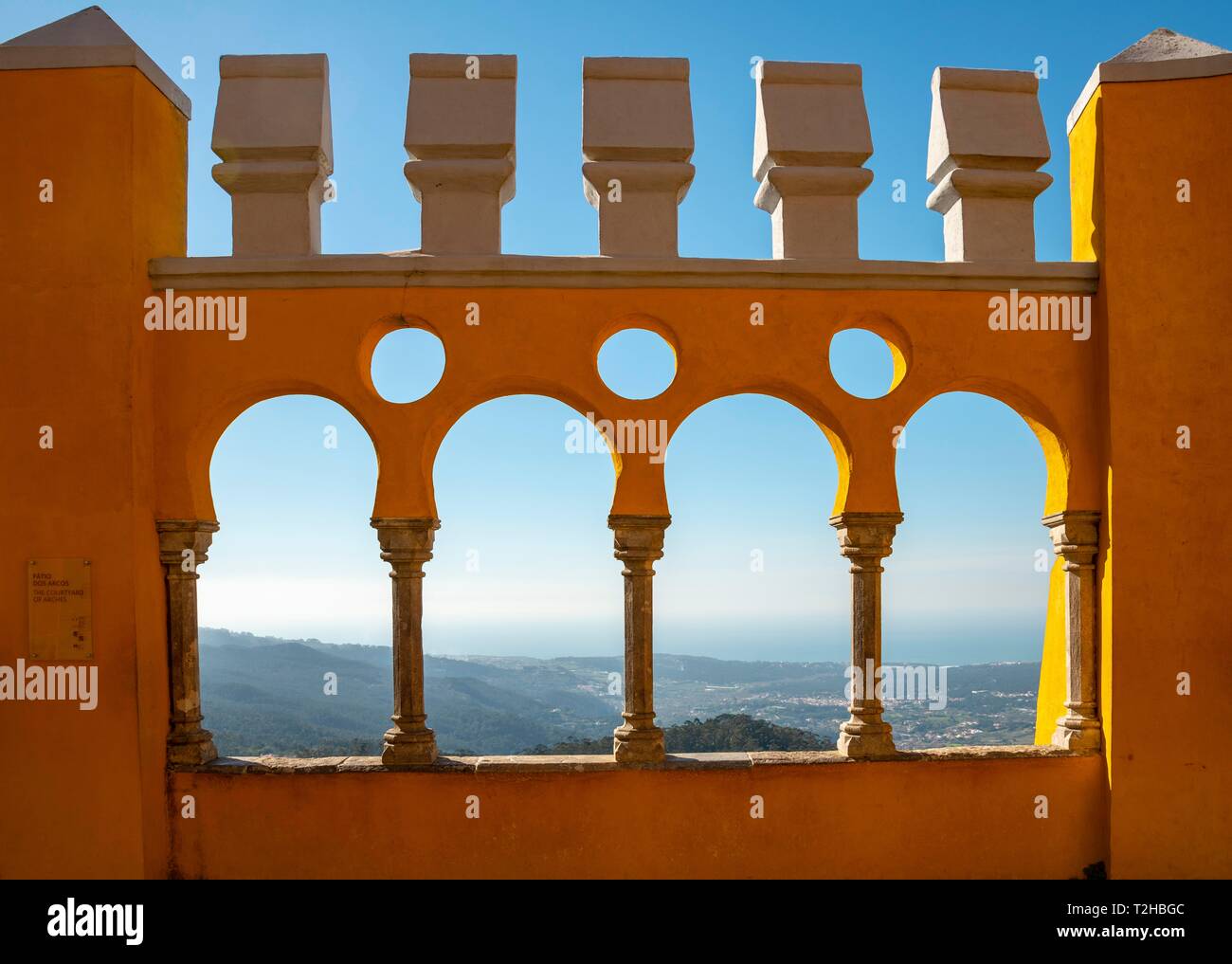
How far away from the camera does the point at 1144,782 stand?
6.44m

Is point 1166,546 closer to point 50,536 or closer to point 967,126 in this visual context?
point 967,126

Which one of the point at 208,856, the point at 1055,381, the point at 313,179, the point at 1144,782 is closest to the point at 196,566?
the point at 208,856

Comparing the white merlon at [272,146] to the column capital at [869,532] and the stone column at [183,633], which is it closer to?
the stone column at [183,633]

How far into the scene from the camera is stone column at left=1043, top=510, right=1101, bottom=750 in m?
6.64

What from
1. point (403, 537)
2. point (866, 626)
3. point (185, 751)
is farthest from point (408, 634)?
point (866, 626)

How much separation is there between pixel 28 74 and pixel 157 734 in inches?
165

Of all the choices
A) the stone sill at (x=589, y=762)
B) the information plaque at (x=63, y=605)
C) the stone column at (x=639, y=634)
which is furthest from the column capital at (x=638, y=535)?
A: the information plaque at (x=63, y=605)

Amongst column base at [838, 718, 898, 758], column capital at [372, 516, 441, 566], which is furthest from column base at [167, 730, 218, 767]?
column base at [838, 718, 898, 758]

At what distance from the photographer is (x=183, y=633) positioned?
21.6 ft

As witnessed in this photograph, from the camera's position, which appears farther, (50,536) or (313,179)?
(313,179)

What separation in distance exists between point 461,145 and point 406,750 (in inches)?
154

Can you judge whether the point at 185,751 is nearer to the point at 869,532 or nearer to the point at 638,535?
the point at 638,535

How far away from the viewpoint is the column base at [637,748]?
21.4 feet
